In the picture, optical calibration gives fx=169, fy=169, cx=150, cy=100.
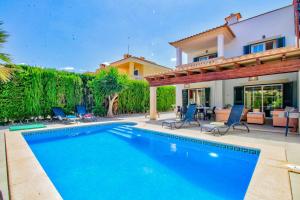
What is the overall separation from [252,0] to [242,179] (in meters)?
14.6

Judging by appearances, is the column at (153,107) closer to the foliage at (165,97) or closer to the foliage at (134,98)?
the foliage at (134,98)

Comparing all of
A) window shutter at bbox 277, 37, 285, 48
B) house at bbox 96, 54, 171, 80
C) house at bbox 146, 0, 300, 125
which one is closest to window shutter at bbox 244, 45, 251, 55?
house at bbox 146, 0, 300, 125

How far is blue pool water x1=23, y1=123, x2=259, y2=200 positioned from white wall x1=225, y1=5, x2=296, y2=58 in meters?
11.9

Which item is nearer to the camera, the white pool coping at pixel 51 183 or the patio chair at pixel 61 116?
the white pool coping at pixel 51 183

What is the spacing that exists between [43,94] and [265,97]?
56.2 ft

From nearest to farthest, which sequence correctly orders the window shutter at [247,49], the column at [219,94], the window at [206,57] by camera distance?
the window shutter at [247,49] < the column at [219,94] < the window at [206,57]

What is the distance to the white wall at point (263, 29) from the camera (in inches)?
511

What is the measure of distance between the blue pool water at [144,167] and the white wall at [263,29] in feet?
39.2

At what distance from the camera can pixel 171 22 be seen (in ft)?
56.2

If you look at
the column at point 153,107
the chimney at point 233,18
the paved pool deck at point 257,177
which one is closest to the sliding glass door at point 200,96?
the column at point 153,107

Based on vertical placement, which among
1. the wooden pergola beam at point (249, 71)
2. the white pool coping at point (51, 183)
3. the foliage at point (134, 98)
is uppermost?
the wooden pergola beam at point (249, 71)

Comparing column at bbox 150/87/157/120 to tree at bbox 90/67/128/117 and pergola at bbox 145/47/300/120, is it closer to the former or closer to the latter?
pergola at bbox 145/47/300/120

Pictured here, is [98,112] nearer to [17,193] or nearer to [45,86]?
[45,86]

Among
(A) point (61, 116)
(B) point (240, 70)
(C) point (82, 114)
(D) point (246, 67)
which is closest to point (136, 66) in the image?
(C) point (82, 114)
